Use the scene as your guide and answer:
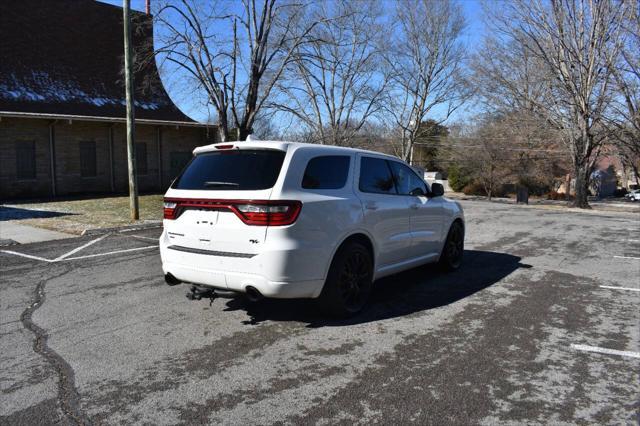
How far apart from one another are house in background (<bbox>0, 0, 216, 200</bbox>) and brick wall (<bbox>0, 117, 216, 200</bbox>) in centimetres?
4

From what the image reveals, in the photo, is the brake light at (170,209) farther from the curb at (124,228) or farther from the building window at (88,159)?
the building window at (88,159)

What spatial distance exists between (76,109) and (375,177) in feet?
63.1

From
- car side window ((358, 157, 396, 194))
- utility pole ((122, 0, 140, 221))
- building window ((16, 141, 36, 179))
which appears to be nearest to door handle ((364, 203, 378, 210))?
car side window ((358, 157, 396, 194))

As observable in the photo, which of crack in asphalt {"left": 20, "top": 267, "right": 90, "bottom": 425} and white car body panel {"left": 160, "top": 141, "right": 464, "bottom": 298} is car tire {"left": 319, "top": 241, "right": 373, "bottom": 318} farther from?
crack in asphalt {"left": 20, "top": 267, "right": 90, "bottom": 425}

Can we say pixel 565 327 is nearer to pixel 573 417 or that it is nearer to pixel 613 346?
pixel 613 346

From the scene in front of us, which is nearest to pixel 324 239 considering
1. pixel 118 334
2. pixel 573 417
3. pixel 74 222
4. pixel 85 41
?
pixel 118 334

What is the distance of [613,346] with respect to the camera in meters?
4.72

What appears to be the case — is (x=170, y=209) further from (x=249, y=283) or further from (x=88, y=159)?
(x=88, y=159)

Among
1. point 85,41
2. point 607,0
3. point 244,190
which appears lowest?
point 244,190

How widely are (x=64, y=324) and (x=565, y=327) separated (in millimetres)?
5098

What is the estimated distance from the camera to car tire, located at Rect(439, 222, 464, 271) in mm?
7566

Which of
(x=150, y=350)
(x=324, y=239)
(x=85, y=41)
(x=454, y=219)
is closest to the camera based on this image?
(x=150, y=350)

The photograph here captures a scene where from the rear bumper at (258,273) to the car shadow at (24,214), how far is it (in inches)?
443

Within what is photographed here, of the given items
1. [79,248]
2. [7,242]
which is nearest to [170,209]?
[79,248]
